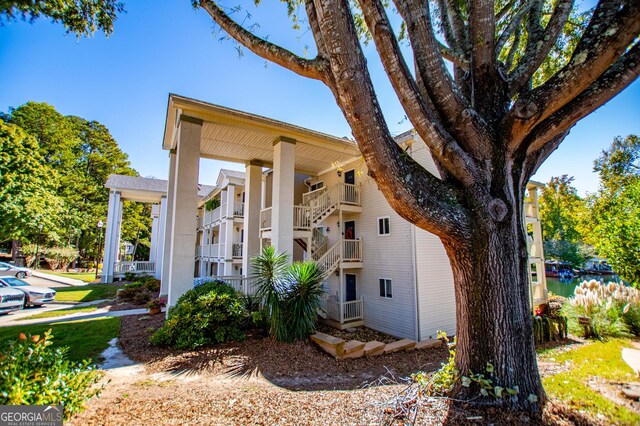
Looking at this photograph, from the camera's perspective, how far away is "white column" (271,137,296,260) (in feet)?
32.2

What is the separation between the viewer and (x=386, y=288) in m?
11.2

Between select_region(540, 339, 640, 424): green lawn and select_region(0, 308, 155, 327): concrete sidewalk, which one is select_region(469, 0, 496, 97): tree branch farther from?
select_region(0, 308, 155, 327): concrete sidewalk

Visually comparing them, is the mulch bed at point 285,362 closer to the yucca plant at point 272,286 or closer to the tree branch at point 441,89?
the yucca plant at point 272,286

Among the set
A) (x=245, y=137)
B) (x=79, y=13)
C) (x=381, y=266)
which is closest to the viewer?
(x=79, y=13)

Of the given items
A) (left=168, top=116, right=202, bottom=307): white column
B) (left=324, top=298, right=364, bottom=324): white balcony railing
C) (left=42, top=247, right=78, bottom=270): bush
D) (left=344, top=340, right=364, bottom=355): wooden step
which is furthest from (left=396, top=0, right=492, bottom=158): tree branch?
(left=42, top=247, right=78, bottom=270): bush

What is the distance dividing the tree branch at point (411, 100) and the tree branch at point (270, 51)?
75 centimetres

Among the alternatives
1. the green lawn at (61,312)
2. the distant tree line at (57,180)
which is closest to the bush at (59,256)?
the distant tree line at (57,180)

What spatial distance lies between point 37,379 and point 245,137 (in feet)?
29.3

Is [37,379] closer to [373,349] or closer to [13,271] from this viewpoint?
[373,349]

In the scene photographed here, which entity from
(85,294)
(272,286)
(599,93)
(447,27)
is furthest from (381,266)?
(85,294)

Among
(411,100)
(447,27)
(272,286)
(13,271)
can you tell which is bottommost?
(13,271)

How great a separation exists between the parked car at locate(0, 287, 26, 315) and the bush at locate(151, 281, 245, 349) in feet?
28.9

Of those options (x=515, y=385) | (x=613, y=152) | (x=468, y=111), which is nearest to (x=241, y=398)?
(x=515, y=385)

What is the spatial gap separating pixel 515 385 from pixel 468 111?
126 inches
